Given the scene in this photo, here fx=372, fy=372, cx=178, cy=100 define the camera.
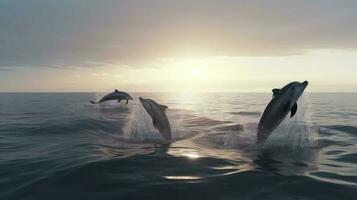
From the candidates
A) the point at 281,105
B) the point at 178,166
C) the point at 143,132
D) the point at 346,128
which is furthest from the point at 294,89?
the point at 346,128

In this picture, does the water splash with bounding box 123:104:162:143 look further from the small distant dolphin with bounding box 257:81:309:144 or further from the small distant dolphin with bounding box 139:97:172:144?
the small distant dolphin with bounding box 257:81:309:144

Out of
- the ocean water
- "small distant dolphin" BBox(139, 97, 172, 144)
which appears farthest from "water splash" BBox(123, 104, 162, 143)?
"small distant dolphin" BBox(139, 97, 172, 144)

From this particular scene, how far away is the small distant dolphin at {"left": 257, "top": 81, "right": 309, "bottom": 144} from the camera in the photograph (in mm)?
13984

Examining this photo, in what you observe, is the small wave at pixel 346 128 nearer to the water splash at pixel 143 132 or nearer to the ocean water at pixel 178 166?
the ocean water at pixel 178 166

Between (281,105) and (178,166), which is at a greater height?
(281,105)

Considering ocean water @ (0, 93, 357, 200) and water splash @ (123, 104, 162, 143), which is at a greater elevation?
water splash @ (123, 104, 162, 143)

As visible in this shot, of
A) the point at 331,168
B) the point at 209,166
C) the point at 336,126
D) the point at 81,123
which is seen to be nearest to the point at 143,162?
the point at 209,166

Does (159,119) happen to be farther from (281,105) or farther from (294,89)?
(294,89)

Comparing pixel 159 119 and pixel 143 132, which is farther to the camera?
pixel 143 132

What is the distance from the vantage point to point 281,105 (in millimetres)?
14211

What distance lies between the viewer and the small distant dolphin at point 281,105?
45.9ft

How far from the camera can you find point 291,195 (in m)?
8.73

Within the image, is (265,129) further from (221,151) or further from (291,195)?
(291,195)

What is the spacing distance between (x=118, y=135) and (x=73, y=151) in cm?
519
